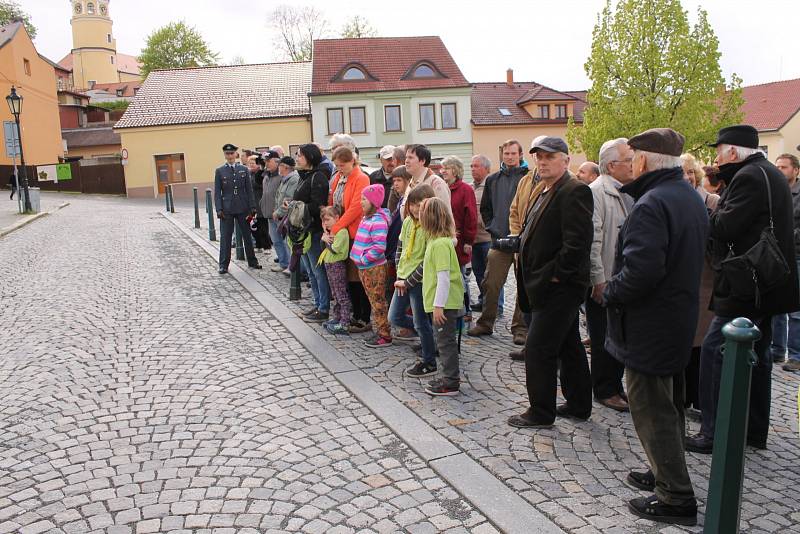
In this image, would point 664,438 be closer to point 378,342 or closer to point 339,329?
point 378,342

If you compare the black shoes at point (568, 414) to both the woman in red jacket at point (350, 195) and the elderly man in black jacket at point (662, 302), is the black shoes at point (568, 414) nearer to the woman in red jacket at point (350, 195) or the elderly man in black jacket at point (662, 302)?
the elderly man in black jacket at point (662, 302)

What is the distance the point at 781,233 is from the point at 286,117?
Answer: 39469mm

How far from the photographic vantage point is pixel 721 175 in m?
4.66

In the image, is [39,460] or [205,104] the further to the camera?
[205,104]

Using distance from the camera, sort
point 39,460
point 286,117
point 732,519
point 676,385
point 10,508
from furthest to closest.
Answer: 1. point 286,117
2. point 39,460
3. point 676,385
4. point 10,508
5. point 732,519

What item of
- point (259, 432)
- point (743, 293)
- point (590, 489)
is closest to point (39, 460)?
point (259, 432)

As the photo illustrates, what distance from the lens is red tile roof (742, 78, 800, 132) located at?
164 ft

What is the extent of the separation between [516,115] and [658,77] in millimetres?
20100

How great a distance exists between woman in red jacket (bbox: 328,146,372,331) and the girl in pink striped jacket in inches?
11.6

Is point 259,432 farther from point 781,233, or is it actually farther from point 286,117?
point 286,117

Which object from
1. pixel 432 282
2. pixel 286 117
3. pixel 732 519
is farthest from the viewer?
pixel 286 117

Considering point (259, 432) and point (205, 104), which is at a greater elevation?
point (205, 104)

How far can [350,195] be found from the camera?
7488 millimetres

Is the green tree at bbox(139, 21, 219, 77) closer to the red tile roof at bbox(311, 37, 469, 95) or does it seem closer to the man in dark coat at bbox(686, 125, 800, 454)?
the red tile roof at bbox(311, 37, 469, 95)
